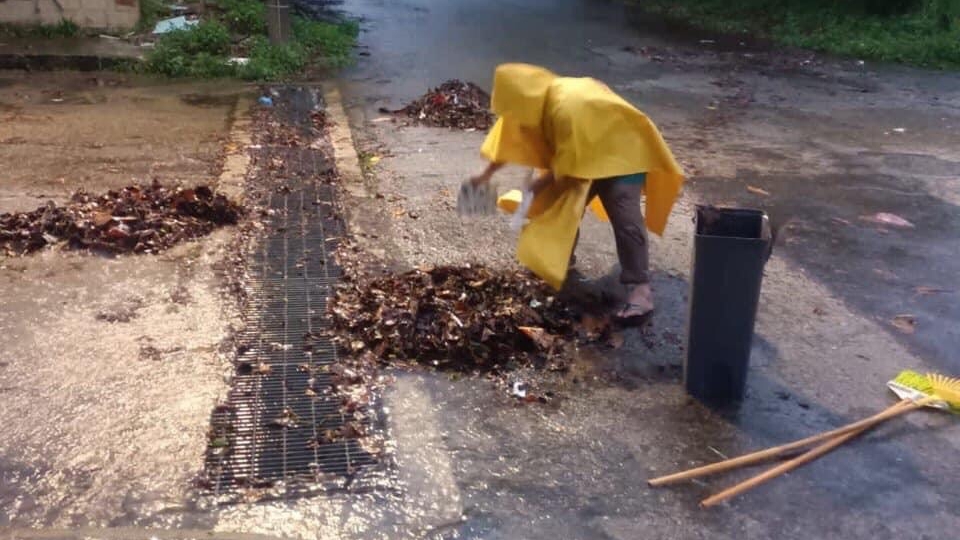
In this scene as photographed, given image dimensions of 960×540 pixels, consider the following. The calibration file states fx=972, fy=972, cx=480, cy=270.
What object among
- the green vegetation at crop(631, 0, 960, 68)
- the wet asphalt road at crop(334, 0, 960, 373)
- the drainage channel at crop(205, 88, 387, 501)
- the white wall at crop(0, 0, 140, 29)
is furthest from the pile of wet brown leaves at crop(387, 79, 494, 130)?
the green vegetation at crop(631, 0, 960, 68)

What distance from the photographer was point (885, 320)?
514 cm

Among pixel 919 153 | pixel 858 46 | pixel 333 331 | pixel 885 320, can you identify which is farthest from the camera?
pixel 858 46

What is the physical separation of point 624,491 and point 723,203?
13.0 feet

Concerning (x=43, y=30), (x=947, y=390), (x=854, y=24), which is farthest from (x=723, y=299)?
(x=854, y=24)

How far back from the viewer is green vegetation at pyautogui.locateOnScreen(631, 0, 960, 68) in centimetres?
1417

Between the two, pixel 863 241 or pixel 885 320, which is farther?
pixel 863 241

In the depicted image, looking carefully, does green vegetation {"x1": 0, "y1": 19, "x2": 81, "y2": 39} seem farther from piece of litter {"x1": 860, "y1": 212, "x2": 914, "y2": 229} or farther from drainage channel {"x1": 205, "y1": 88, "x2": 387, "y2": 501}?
piece of litter {"x1": 860, "y1": 212, "x2": 914, "y2": 229}

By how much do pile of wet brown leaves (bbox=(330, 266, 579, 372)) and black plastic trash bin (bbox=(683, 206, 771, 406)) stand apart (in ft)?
2.18

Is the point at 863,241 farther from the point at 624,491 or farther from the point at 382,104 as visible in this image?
the point at 382,104

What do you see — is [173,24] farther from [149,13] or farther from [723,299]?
[723,299]

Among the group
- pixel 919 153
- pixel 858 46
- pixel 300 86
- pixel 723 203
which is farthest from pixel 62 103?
pixel 858 46

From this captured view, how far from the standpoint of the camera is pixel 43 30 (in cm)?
1204

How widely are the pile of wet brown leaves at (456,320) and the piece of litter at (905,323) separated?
170cm

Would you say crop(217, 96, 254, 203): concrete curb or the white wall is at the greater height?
the white wall
